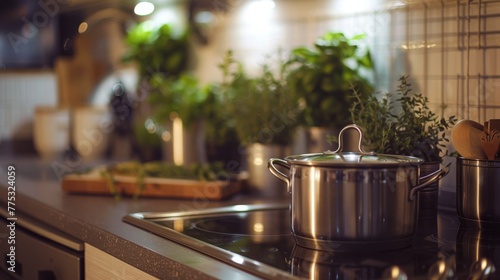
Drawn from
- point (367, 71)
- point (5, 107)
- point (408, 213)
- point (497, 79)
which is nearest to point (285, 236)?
point (408, 213)

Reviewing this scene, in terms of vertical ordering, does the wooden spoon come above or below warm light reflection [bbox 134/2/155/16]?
below

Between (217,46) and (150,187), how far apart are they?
0.66m

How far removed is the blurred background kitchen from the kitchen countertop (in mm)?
449

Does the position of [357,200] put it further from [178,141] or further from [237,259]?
[178,141]

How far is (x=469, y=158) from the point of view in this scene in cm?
129

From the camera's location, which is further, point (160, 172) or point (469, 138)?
point (160, 172)

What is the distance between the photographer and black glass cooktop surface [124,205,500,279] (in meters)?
1.02

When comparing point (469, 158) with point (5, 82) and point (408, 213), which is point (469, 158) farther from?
point (5, 82)

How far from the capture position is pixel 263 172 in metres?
1.83

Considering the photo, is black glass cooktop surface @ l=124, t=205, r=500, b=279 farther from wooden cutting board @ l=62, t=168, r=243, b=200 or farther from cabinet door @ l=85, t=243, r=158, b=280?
wooden cutting board @ l=62, t=168, r=243, b=200

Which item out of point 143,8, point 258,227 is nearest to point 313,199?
point 258,227

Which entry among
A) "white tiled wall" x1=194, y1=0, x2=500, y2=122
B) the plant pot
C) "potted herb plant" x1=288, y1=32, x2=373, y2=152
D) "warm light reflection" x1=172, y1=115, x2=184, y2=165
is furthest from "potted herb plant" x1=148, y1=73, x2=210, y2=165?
"potted herb plant" x1=288, y1=32, x2=373, y2=152

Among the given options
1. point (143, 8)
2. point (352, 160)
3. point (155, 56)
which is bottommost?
point (352, 160)

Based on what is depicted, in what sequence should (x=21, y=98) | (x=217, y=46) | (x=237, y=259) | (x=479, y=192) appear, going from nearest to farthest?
(x=237, y=259) < (x=479, y=192) < (x=217, y=46) < (x=21, y=98)
